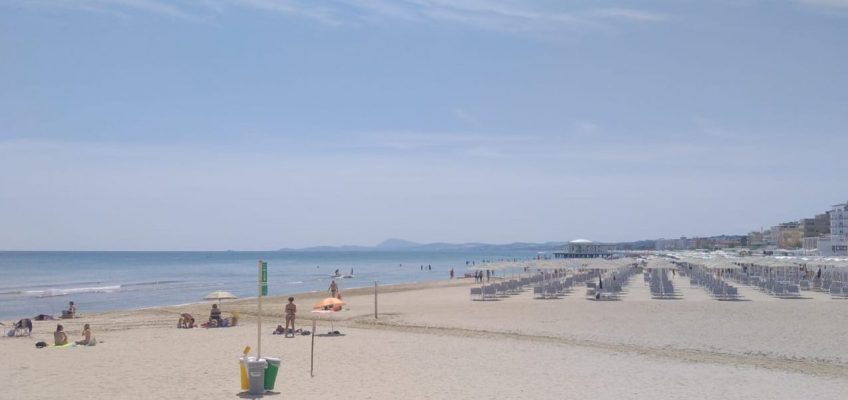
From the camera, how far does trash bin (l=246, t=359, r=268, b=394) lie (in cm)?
946

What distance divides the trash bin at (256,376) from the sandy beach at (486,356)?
42cm

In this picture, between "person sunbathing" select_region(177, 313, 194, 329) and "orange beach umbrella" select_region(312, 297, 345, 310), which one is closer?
"orange beach umbrella" select_region(312, 297, 345, 310)

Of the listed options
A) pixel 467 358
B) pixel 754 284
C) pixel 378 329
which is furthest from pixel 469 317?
pixel 754 284

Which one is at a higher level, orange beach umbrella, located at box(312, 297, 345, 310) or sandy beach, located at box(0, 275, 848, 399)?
orange beach umbrella, located at box(312, 297, 345, 310)

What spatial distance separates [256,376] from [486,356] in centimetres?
473

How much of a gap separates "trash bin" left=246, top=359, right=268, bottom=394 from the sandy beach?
0.42 m

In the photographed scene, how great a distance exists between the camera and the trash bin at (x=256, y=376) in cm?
946

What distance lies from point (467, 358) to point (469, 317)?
8.28 metres

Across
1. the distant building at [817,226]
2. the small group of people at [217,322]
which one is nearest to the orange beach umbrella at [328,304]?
the small group of people at [217,322]

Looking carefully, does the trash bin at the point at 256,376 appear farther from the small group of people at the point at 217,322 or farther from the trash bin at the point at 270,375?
the small group of people at the point at 217,322

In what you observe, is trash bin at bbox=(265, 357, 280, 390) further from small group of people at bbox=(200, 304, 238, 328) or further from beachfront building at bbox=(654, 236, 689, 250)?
beachfront building at bbox=(654, 236, 689, 250)

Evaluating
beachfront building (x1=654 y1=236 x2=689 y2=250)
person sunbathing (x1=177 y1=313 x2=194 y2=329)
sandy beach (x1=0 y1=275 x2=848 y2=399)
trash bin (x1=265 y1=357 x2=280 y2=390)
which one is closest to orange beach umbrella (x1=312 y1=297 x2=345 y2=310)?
sandy beach (x1=0 y1=275 x2=848 y2=399)

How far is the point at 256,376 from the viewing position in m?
9.46

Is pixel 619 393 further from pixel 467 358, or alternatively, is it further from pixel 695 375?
pixel 467 358
